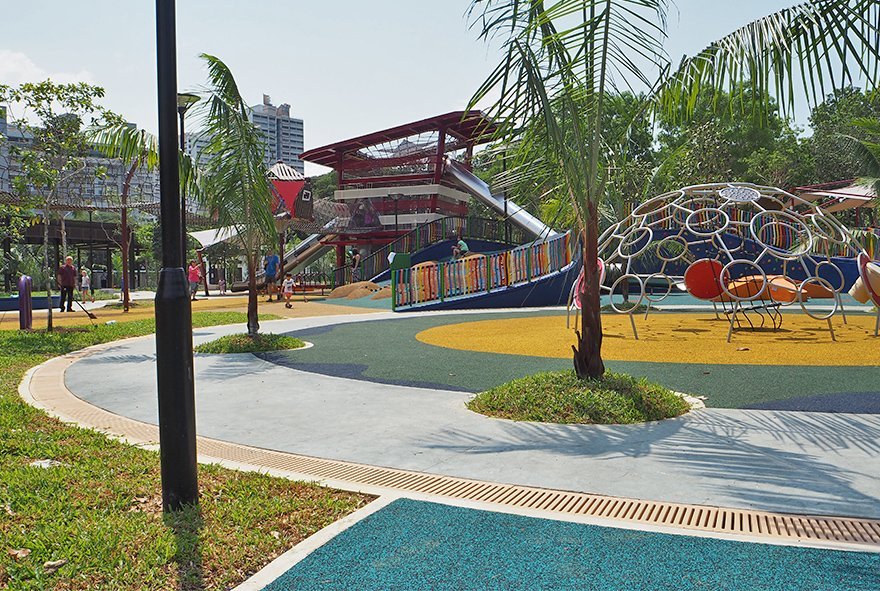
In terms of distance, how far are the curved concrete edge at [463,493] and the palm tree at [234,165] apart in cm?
655

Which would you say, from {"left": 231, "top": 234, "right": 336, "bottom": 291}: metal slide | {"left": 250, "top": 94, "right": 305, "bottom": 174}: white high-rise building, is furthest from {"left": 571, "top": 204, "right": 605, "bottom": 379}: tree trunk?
{"left": 250, "top": 94, "right": 305, "bottom": 174}: white high-rise building

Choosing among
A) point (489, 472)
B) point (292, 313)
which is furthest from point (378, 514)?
point (292, 313)

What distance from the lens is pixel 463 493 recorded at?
434cm

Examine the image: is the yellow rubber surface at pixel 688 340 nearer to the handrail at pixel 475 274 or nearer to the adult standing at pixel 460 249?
the handrail at pixel 475 274

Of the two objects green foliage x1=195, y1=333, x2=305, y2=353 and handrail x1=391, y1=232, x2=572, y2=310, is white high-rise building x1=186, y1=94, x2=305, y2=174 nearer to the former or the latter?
handrail x1=391, y1=232, x2=572, y2=310

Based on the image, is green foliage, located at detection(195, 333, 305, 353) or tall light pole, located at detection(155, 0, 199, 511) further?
green foliage, located at detection(195, 333, 305, 353)

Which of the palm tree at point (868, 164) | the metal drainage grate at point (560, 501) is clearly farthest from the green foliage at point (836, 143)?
the metal drainage grate at point (560, 501)

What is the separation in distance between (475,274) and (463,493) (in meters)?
18.8

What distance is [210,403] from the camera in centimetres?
759

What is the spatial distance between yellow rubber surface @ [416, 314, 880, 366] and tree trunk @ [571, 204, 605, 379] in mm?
3439

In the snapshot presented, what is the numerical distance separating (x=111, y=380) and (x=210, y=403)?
2.52 m

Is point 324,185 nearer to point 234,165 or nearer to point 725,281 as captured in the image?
point 234,165

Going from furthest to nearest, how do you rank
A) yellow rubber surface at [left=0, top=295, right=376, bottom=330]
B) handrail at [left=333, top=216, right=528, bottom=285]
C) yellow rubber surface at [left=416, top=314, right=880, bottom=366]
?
handrail at [left=333, top=216, right=528, bottom=285] → yellow rubber surface at [left=0, top=295, right=376, bottom=330] → yellow rubber surface at [left=416, top=314, right=880, bottom=366]

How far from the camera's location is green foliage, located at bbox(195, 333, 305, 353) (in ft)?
39.9
